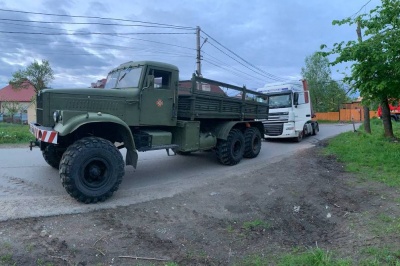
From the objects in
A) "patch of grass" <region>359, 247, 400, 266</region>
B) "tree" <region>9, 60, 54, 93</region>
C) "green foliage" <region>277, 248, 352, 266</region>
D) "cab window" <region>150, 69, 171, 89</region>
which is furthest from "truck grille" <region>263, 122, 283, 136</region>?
"tree" <region>9, 60, 54, 93</region>

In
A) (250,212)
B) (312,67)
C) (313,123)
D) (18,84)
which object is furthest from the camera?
(312,67)

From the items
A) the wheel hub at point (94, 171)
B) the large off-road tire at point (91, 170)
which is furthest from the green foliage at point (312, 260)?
the wheel hub at point (94, 171)

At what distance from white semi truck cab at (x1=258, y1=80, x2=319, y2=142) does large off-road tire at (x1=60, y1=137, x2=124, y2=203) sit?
32.5ft

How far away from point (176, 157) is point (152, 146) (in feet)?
10.8

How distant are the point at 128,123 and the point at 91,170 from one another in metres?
1.60

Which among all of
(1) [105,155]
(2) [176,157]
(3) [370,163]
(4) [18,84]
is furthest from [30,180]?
(4) [18,84]

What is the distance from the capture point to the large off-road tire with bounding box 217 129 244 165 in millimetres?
9227

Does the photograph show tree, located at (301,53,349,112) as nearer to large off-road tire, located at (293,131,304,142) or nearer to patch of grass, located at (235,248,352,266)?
large off-road tire, located at (293,131,304,142)

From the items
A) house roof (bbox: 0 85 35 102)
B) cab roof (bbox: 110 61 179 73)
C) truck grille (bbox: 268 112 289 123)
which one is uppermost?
house roof (bbox: 0 85 35 102)

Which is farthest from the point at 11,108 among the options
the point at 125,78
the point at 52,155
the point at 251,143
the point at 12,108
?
the point at 125,78

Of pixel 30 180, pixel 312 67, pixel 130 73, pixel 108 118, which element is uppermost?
pixel 312 67

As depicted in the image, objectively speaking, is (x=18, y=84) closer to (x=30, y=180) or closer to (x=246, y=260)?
(x=30, y=180)

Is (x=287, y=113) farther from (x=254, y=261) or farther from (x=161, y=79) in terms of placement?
Result: (x=254, y=261)

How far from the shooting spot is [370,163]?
29.9ft
